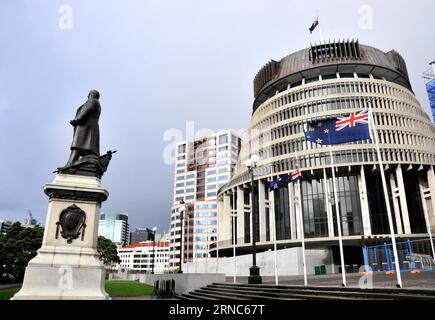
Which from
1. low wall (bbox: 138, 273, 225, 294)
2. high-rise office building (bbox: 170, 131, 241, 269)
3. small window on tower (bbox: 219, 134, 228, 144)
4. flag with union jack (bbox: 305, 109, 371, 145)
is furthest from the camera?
small window on tower (bbox: 219, 134, 228, 144)

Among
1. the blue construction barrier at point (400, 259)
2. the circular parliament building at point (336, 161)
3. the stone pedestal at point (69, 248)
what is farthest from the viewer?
the circular parliament building at point (336, 161)

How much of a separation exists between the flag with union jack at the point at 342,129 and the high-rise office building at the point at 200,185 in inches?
4270

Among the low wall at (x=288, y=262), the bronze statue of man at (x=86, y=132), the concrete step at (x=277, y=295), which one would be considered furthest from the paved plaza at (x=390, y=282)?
the bronze statue of man at (x=86, y=132)

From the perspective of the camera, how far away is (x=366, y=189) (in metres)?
52.8

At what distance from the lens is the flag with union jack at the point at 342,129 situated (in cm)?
1603

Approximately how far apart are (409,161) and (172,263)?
357ft

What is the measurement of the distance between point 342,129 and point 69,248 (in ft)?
47.2

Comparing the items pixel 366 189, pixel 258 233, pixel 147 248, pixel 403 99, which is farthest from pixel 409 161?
pixel 147 248

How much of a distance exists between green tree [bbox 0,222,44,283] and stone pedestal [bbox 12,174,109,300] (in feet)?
102

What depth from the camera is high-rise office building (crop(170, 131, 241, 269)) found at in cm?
12900

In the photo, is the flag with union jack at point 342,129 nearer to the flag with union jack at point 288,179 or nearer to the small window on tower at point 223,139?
the flag with union jack at point 288,179

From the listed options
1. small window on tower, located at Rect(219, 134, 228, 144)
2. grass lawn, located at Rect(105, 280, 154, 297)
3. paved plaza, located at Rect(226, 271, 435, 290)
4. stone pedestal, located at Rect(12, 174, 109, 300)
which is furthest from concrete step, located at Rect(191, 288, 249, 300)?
small window on tower, located at Rect(219, 134, 228, 144)

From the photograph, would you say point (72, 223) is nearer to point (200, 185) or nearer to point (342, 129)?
point (342, 129)

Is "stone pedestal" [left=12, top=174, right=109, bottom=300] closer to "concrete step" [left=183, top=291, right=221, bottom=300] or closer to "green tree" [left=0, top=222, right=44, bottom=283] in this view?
"concrete step" [left=183, top=291, right=221, bottom=300]
